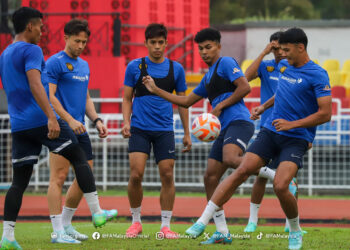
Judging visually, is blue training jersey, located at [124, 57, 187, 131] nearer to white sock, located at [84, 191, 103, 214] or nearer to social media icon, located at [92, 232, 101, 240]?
social media icon, located at [92, 232, 101, 240]

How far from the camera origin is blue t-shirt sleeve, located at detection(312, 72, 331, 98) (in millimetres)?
7930

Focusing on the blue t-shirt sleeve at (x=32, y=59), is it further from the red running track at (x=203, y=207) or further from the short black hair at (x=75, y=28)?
the red running track at (x=203, y=207)

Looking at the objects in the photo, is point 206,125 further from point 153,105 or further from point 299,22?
point 299,22

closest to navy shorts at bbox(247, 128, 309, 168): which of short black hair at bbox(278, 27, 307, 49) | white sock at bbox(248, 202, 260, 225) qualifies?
short black hair at bbox(278, 27, 307, 49)

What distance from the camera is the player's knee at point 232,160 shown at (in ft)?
28.8

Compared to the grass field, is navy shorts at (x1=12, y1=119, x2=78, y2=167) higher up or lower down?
higher up

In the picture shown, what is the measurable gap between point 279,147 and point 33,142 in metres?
2.43

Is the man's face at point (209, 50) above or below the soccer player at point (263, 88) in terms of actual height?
above

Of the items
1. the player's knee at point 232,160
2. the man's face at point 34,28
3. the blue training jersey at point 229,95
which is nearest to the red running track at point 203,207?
the blue training jersey at point 229,95

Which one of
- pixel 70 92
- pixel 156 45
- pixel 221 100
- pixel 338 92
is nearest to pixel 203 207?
pixel 156 45

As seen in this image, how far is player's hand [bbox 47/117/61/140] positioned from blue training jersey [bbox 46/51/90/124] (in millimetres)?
1363

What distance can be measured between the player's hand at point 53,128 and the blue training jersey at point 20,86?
0.86 feet

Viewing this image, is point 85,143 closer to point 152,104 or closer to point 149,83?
point 152,104

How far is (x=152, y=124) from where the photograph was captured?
31.5ft
